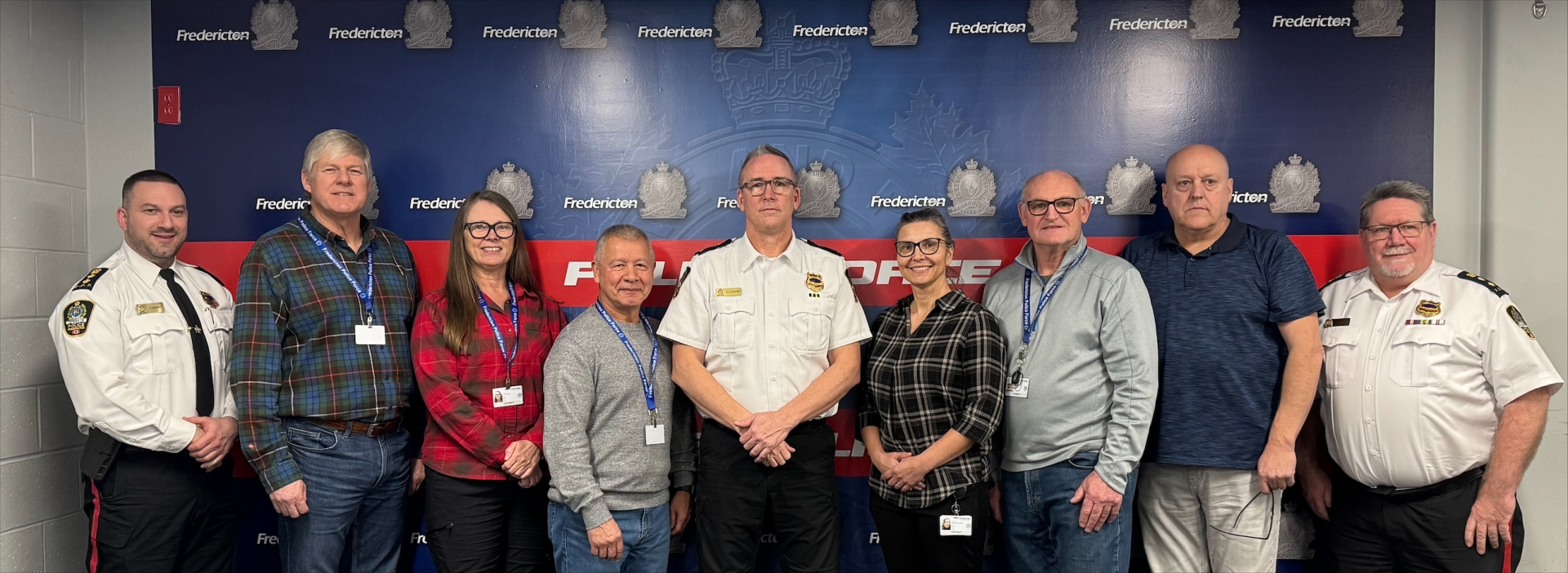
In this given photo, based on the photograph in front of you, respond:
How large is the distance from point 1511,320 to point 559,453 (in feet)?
11.4

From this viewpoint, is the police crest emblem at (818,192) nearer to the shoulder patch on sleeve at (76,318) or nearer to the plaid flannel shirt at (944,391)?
the plaid flannel shirt at (944,391)

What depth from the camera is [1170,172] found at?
2.98m

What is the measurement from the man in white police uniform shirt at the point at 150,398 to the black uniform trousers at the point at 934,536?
2.59 m

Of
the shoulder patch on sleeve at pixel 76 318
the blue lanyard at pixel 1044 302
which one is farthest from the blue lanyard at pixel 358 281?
the blue lanyard at pixel 1044 302

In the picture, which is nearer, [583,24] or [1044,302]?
[1044,302]

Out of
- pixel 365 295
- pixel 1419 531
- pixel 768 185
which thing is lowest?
pixel 1419 531

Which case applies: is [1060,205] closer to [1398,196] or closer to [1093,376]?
[1093,376]

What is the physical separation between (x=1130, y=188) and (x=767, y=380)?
6.57 feet

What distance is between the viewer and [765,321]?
2.73m

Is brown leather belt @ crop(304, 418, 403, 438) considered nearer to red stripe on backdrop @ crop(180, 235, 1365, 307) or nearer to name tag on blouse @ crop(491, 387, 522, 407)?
Answer: name tag on blouse @ crop(491, 387, 522, 407)

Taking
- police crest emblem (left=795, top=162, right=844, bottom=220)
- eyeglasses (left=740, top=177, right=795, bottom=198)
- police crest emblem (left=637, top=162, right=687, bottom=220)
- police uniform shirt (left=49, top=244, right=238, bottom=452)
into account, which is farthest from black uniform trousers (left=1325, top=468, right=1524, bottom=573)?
police uniform shirt (left=49, top=244, right=238, bottom=452)

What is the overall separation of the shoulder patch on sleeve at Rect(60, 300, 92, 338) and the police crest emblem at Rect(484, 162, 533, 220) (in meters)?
1.51

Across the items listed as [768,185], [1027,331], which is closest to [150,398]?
[768,185]

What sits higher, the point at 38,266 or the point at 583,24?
the point at 583,24
